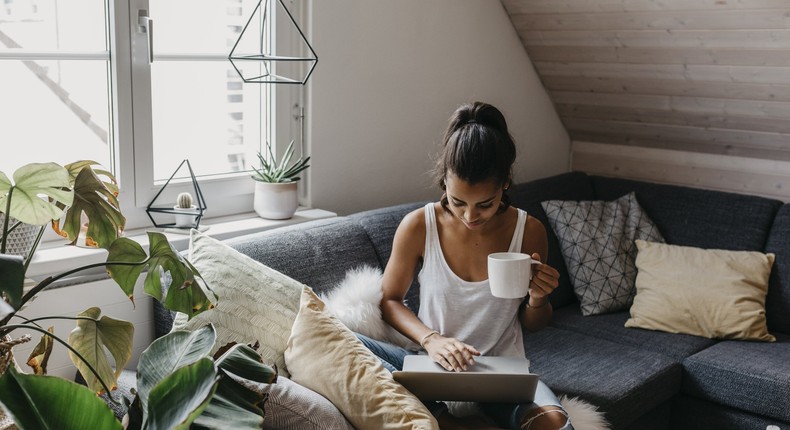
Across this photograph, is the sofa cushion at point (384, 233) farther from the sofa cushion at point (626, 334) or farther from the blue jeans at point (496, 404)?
the sofa cushion at point (626, 334)

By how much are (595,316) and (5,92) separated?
2.14 meters

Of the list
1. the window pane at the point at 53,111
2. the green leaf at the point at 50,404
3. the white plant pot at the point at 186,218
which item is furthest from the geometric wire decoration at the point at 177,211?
the green leaf at the point at 50,404

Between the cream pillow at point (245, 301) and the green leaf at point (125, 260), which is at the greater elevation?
the green leaf at point (125, 260)

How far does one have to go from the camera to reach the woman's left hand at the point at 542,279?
1887 mm

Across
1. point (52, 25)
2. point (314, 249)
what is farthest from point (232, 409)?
point (52, 25)

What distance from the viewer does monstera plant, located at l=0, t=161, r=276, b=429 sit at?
3.34 ft

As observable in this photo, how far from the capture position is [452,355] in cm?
184

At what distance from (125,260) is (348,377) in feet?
1.65

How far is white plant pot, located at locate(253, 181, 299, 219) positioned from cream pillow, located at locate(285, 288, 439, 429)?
941mm

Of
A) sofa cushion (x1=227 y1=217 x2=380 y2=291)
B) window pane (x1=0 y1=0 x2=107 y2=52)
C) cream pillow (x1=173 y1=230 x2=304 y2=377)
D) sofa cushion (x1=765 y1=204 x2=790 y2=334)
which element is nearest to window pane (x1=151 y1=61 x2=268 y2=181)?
window pane (x1=0 y1=0 x2=107 y2=52)

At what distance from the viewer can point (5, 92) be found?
2.17 m

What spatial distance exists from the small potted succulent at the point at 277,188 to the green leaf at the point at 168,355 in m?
1.43

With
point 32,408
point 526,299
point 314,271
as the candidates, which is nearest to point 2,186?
point 32,408

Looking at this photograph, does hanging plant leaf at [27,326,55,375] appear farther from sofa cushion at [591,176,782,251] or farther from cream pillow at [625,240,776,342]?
sofa cushion at [591,176,782,251]
